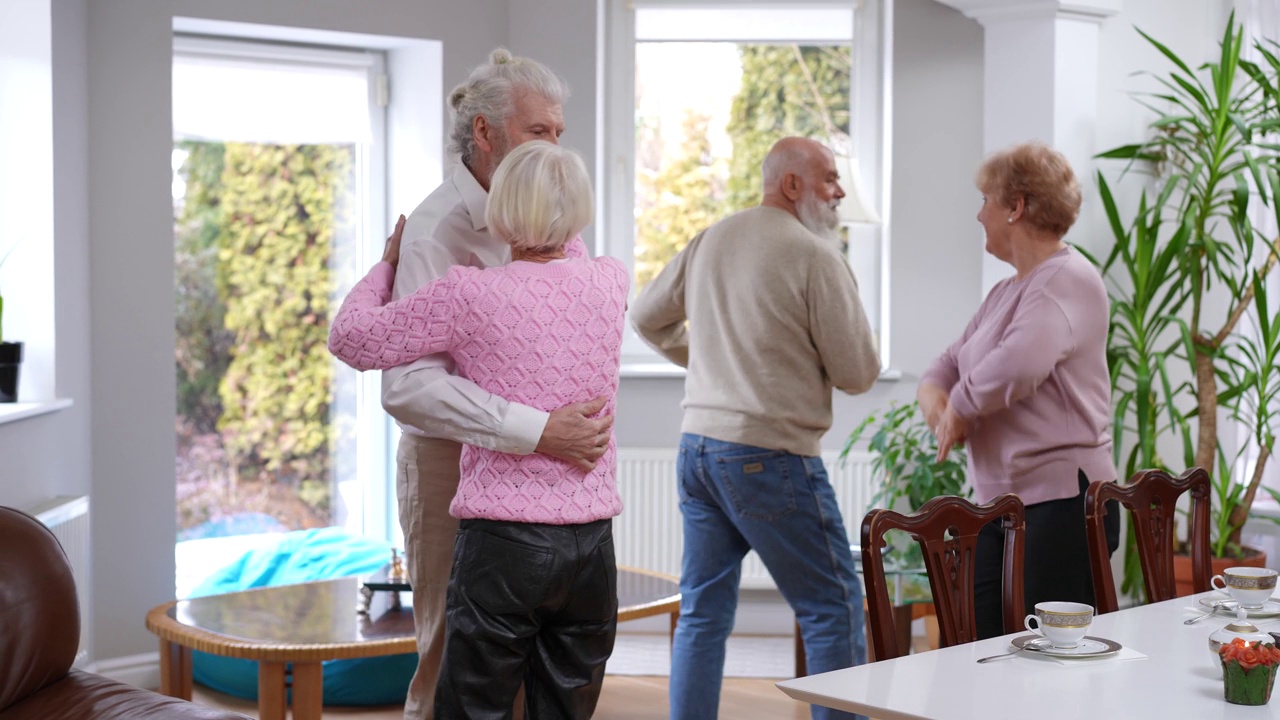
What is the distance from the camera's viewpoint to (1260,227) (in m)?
4.99

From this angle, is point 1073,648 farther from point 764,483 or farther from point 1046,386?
point 764,483

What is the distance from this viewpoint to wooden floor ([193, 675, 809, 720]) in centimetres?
406

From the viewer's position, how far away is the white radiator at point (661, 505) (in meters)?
5.12

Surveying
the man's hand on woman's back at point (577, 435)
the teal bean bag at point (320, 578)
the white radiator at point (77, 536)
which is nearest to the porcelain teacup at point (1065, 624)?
the man's hand on woman's back at point (577, 435)

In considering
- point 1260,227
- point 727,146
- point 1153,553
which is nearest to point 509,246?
point 1153,553

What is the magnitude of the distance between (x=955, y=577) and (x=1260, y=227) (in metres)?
3.37

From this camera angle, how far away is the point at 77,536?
395 cm

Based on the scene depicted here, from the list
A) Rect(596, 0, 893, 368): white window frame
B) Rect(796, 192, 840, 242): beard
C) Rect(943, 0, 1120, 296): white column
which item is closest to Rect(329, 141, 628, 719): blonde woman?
Rect(796, 192, 840, 242): beard

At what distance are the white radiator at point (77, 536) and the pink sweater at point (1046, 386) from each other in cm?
253

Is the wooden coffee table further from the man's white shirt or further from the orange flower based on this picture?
the orange flower

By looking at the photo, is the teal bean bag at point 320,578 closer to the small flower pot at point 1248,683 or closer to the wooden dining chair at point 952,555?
the wooden dining chair at point 952,555

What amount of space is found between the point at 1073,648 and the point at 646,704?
8.16ft

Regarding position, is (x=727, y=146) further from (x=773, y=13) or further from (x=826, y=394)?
(x=826, y=394)

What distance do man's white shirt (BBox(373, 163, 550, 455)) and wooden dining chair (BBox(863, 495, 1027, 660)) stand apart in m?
0.58
